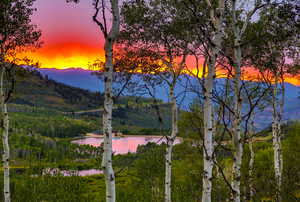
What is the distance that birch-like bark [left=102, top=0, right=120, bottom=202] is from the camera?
33.6ft

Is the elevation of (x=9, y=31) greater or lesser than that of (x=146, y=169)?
greater

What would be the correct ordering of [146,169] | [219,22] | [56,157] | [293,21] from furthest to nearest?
[56,157] → [146,169] → [293,21] → [219,22]

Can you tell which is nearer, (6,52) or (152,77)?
(6,52)

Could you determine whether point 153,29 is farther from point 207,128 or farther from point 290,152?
point 290,152

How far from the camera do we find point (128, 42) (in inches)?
977

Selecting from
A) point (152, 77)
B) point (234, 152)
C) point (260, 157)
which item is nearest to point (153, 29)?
point (152, 77)

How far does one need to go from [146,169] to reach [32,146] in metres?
141

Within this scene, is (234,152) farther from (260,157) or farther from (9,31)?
(260,157)

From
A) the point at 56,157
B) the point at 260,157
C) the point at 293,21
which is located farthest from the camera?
the point at 56,157

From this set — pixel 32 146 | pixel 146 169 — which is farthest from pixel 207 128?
pixel 32 146

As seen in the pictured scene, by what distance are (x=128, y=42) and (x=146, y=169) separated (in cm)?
4293

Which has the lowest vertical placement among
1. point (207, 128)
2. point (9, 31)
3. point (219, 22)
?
point (207, 128)

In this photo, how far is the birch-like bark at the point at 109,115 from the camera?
10.2 meters

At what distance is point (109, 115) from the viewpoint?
1051cm
